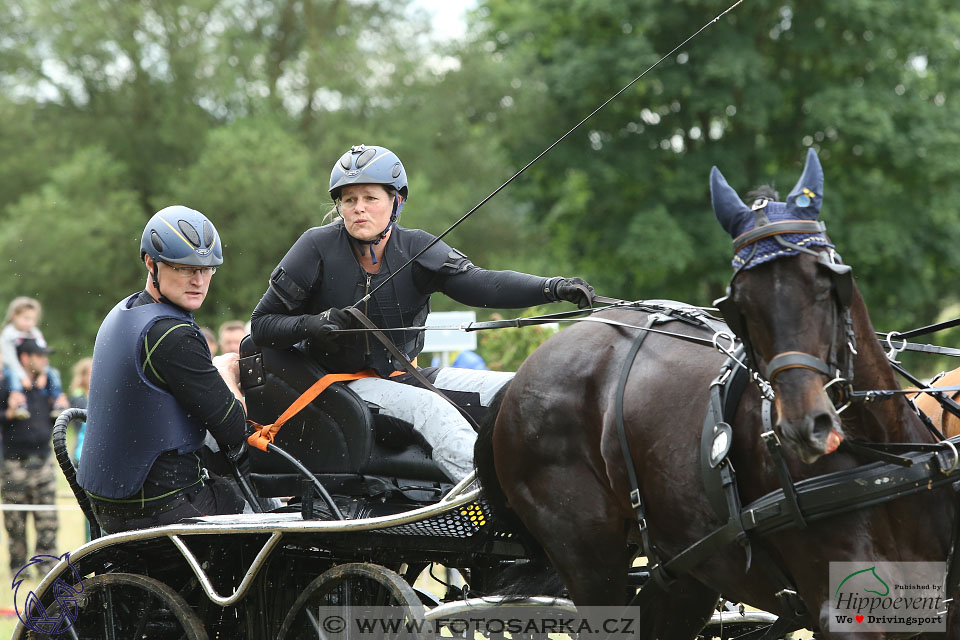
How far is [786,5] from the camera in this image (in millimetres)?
18781

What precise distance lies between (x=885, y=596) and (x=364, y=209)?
8.82 ft

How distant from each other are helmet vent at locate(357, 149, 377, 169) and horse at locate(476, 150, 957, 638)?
4.17ft

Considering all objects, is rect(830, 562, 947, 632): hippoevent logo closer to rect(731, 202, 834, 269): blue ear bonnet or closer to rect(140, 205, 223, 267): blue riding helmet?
rect(731, 202, 834, 269): blue ear bonnet

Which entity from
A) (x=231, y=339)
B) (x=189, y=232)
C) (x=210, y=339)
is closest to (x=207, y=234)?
(x=189, y=232)

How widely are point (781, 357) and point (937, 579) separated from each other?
0.86 meters

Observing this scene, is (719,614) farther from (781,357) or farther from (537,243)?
(537,243)

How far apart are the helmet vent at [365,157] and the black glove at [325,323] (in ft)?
2.17

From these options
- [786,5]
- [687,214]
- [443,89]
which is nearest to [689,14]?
[786,5]

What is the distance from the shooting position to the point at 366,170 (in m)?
4.74

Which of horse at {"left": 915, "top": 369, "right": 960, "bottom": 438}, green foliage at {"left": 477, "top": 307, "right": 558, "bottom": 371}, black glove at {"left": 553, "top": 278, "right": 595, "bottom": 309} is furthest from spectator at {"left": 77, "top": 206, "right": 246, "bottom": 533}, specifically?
green foliage at {"left": 477, "top": 307, "right": 558, "bottom": 371}

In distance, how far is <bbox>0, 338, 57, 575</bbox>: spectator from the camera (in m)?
8.67

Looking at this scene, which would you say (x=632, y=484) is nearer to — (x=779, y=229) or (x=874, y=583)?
(x=874, y=583)

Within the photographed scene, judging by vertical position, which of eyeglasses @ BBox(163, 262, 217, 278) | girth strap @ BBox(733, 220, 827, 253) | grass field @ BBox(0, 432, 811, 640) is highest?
eyeglasses @ BBox(163, 262, 217, 278)

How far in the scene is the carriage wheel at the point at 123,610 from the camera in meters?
4.63
